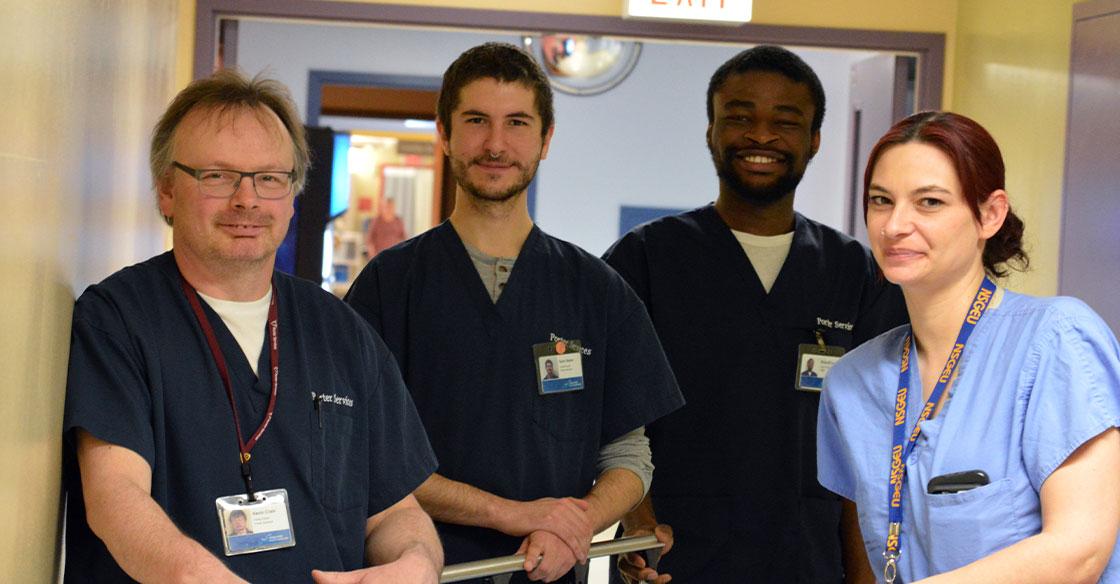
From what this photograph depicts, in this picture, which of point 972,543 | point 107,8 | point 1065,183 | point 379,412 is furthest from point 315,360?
point 1065,183

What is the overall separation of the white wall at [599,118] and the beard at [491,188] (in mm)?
4279

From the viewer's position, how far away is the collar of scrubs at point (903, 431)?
1723mm

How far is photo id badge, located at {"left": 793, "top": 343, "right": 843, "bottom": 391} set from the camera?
262 cm

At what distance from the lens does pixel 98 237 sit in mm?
1938

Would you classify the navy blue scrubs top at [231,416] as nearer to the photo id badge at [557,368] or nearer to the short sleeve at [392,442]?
the short sleeve at [392,442]

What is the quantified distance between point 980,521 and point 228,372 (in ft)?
3.44

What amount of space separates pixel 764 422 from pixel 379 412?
0.99 meters

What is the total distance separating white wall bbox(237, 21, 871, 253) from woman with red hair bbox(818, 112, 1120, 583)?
4.83 metres

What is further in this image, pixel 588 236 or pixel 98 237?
pixel 588 236

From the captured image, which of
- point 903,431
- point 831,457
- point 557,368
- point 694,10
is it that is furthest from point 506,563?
point 694,10

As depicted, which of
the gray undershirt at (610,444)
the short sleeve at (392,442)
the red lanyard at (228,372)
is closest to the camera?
the red lanyard at (228,372)

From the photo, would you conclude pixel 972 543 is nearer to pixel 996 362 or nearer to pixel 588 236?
pixel 996 362

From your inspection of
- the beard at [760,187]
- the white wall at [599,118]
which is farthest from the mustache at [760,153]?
the white wall at [599,118]

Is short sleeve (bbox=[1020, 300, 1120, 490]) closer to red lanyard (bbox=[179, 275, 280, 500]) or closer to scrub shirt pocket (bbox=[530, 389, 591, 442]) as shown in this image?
scrub shirt pocket (bbox=[530, 389, 591, 442])
